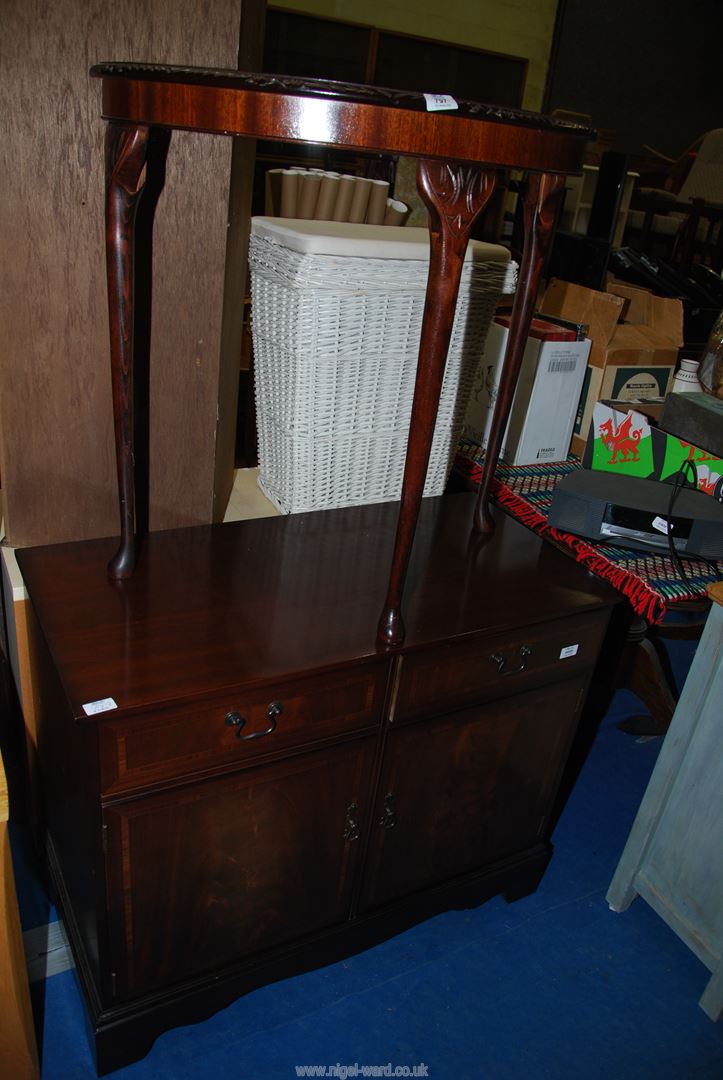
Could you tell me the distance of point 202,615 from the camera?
3.77 feet

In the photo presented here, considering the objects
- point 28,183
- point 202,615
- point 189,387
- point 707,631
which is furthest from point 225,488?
point 707,631

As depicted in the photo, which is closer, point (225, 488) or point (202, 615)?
point (202, 615)

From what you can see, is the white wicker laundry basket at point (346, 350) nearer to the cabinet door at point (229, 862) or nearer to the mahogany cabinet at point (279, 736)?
the mahogany cabinet at point (279, 736)

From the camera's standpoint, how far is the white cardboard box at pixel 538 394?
1738mm

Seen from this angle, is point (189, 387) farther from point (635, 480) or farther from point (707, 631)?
point (707, 631)

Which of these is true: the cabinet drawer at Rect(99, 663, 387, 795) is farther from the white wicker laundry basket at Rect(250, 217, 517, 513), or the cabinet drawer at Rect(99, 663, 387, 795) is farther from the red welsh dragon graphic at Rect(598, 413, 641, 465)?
the red welsh dragon graphic at Rect(598, 413, 641, 465)

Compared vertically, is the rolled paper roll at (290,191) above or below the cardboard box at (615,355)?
above

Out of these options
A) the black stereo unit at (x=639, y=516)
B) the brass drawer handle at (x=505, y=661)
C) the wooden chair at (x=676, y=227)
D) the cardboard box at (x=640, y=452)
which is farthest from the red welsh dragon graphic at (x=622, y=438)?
the wooden chair at (x=676, y=227)

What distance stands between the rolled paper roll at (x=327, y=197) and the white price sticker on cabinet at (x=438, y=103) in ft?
3.20

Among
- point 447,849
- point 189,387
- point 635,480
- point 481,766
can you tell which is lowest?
point 447,849

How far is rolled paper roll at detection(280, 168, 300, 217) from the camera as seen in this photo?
1.75m

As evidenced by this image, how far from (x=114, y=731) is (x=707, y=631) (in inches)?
40.1

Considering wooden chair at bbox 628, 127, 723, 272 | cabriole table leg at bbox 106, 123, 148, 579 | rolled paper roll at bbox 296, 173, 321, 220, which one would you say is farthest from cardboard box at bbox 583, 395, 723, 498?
wooden chair at bbox 628, 127, 723, 272

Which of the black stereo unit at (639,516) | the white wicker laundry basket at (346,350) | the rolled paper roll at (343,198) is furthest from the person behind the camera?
the rolled paper roll at (343,198)
